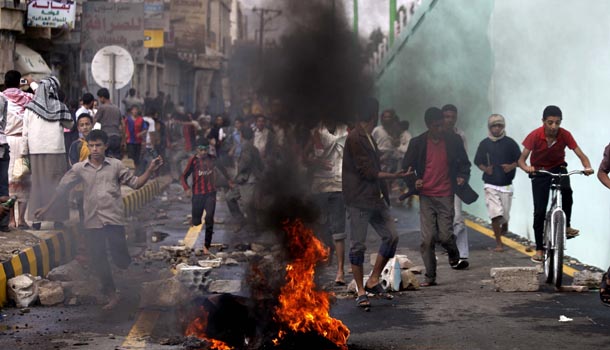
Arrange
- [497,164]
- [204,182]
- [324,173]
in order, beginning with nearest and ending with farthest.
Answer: [324,173] < [497,164] < [204,182]

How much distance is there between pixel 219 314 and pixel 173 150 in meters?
25.2

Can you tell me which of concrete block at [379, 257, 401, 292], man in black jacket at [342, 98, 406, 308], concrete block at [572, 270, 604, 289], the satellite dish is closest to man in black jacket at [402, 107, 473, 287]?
concrete block at [379, 257, 401, 292]

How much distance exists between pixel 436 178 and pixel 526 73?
18.3 feet

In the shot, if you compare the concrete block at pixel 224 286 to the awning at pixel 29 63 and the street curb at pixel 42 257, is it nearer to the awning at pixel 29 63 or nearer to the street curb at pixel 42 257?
the street curb at pixel 42 257

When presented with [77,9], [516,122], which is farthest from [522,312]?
[77,9]

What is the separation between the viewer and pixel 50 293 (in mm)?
8797

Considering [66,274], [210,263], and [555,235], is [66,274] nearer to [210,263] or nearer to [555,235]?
[210,263]

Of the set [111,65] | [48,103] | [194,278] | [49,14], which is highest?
[49,14]

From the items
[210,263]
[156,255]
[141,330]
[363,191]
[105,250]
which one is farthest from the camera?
[156,255]

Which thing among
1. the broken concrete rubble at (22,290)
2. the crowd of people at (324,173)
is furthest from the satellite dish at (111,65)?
the broken concrete rubble at (22,290)

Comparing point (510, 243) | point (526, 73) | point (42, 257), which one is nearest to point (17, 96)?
point (42, 257)

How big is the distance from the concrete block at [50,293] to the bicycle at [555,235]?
4295 mm

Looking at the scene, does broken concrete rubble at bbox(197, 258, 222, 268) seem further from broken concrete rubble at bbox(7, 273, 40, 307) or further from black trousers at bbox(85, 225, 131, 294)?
broken concrete rubble at bbox(7, 273, 40, 307)

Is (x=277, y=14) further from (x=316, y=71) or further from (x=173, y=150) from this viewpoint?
(x=173, y=150)
